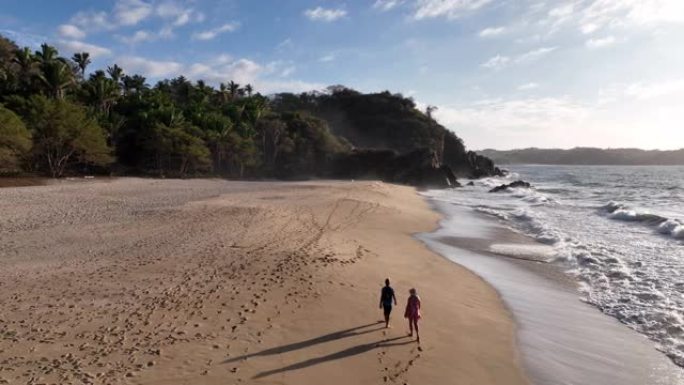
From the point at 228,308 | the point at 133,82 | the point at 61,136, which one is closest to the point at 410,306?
the point at 228,308

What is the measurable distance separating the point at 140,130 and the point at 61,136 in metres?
13.6

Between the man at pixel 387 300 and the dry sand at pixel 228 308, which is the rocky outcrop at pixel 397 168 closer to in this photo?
the dry sand at pixel 228 308

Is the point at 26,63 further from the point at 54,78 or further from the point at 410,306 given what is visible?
the point at 410,306

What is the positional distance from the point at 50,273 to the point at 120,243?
3.67 meters

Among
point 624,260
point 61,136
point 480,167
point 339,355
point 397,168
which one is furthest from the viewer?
point 480,167

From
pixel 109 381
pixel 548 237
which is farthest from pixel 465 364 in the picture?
pixel 548 237

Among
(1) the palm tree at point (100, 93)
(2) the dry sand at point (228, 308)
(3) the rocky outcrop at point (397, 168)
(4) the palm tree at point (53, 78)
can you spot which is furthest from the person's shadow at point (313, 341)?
(3) the rocky outcrop at point (397, 168)

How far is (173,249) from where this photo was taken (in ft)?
49.0

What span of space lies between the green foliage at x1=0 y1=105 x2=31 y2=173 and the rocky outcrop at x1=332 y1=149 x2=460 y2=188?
4278cm

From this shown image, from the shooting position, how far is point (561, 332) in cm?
1055

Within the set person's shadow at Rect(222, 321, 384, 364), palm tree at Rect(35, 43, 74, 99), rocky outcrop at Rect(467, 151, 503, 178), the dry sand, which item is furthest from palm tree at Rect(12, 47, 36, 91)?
rocky outcrop at Rect(467, 151, 503, 178)

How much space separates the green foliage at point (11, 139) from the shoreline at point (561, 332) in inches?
1397

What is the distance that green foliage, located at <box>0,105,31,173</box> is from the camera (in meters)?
35.1

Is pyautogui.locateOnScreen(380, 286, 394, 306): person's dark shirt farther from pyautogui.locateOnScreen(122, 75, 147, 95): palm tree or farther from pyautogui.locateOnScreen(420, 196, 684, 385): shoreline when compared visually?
pyautogui.locateOnScreen(122, 75, 147, 95): palm tree
